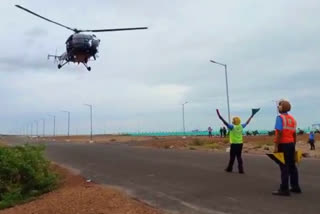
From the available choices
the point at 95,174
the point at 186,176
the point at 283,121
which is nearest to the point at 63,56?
the point at 95,174

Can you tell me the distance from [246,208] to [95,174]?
9.29 metres

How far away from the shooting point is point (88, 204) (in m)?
10.4

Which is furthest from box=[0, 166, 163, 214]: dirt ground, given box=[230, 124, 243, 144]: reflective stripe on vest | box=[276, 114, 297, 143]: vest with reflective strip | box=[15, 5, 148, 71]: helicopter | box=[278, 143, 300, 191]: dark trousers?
box=[15, 5, 148, 71]: helicopter

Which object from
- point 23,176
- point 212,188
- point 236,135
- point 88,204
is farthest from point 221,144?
point 88,204

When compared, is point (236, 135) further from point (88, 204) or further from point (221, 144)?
point (221, 144)

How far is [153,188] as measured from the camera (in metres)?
12.6

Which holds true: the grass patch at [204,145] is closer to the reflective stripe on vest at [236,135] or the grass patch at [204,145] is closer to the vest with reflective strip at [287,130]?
the reflective stripe on vest at [236,135]

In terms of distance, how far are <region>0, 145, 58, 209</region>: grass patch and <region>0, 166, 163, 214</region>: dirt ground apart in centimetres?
100

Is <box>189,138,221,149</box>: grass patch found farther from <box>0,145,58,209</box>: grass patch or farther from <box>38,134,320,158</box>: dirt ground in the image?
<box>0,145,58,209</box>: grass patch

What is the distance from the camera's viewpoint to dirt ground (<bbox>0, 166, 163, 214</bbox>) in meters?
9.65

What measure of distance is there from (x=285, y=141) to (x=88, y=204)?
4.39 meters

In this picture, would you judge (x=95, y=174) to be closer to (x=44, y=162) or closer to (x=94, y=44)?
(x=44, y=162)

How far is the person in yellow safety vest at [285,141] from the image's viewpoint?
10320 millimetres

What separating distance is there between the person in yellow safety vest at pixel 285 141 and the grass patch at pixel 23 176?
7.46 metres
